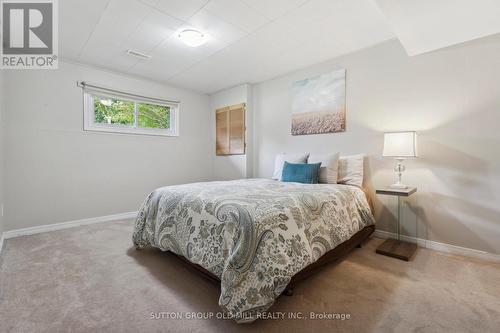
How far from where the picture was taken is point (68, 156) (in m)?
3.20

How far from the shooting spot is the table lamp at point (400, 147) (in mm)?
2314

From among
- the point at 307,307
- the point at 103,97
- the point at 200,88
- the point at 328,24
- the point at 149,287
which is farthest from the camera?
the point at 200,88

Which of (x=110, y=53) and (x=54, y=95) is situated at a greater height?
(x=110, y=53)

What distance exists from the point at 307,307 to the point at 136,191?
3328mm

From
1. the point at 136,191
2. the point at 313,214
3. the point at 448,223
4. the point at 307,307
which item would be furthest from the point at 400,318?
the point at 136,191

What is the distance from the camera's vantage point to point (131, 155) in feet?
12.4

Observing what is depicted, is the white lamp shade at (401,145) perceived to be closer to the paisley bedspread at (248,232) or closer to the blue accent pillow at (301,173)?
the paisley bedspread at (248,232)

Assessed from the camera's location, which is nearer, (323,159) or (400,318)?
(400,318)

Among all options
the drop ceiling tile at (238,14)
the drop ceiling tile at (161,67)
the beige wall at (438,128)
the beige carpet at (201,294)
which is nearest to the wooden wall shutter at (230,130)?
the drop ceiling tile at (161,67)

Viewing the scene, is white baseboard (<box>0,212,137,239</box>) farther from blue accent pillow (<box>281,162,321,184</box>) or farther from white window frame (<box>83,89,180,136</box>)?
blue accent pillow (<box>281,162,321,184</box>)

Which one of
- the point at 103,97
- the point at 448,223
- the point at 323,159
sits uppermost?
the point at 103,97

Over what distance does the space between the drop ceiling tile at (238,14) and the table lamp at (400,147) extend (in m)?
1.79

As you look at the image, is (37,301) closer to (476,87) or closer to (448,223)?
(448,223)

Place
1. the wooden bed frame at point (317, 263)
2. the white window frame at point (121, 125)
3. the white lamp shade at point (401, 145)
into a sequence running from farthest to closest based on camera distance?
1. the white window frame at point (121, 125)
2. the white lamp shade at point (401, 145)
3. the wooden bed frame at point (317, 263)
